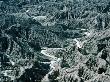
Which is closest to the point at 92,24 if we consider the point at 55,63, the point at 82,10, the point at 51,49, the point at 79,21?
the point at 79,21

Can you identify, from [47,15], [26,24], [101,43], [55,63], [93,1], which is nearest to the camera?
[55,63]

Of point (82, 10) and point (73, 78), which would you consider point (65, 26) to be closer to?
point (82, 10)

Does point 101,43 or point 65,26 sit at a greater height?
point 101,43

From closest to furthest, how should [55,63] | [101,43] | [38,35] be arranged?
[55,63]
[101,43]
[38,35]

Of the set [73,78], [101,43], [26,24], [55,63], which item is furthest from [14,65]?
[26,24]

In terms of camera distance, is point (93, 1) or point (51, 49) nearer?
point (51, 49)

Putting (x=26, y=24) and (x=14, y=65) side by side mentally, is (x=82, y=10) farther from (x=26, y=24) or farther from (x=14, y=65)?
(x=14, y=65)
